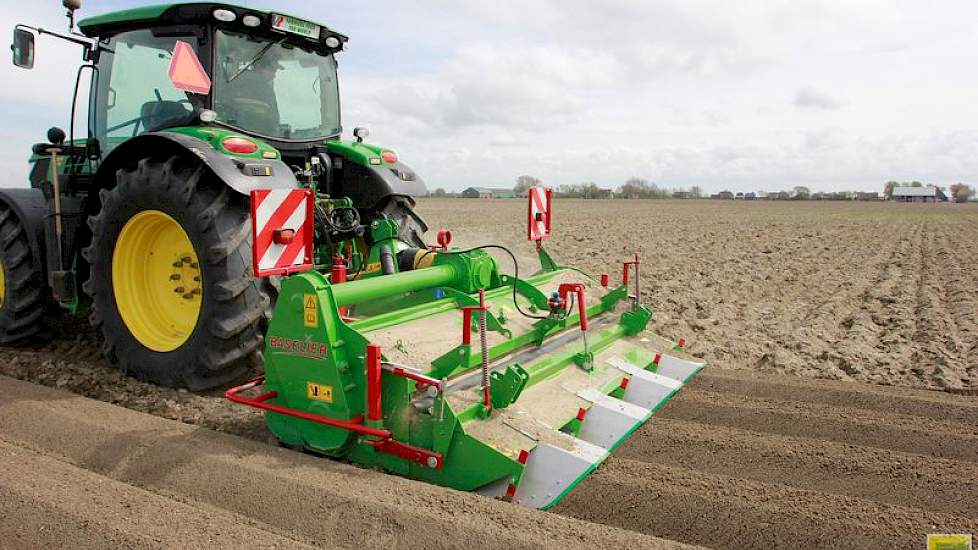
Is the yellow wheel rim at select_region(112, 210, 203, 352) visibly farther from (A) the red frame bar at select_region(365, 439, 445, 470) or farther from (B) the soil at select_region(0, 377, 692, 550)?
(A) the red frame bar at select_region(365, 439, 445, 470)

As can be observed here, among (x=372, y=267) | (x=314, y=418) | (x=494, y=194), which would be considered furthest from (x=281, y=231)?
(x=494, y=194)

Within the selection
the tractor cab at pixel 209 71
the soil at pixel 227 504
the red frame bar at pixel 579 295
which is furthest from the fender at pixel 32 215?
the red frame bar at pixel 579 295

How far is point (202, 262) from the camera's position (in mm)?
3861

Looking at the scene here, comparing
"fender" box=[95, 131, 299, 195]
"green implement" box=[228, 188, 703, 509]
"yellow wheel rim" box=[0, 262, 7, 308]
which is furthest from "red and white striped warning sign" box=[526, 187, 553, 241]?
"yellow wheel rim" box=[0, 262, 7, 308]

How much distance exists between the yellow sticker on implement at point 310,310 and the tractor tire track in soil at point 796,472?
143cm

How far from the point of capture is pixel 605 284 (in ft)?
16.5

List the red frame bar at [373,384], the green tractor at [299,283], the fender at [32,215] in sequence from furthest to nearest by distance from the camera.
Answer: the fender at [32,215] < the green tractor at [299,283] < the red frame bar at [373,384]

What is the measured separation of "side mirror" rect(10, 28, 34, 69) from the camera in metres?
4.55

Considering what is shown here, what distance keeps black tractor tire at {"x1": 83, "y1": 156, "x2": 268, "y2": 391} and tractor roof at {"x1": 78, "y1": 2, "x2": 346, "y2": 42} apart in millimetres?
1007

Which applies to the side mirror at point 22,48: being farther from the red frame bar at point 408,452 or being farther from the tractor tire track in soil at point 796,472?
the tractor tire track in soil at point 796,472

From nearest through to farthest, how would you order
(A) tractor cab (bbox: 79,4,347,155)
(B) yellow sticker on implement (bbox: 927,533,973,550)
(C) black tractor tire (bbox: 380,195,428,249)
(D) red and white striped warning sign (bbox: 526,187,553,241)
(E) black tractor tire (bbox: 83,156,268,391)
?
1. (B) yellow sticker on implement (bbox: 927,533,973,550)
2. (E) black tractor tire (bbox: 83,156,268,391)
3. (A) tractor cab (bbox: 79,4,347,155)
4. (D) red and white striped warning sign (bbox: 526,187,553,241)
5. (C) black tractor tire (bbox: 380,195,428,249)

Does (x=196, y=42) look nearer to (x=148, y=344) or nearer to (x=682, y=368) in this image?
(x=148, y=344)

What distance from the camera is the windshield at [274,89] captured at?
4.55 m

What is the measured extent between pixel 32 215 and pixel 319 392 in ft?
10.9
